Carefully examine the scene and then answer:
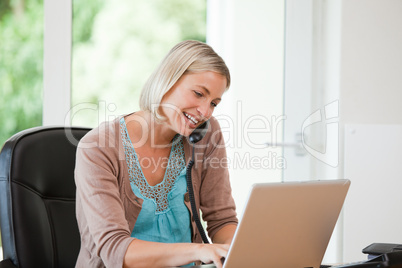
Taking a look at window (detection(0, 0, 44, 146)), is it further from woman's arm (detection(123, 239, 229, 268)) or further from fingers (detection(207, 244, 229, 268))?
fingers (detection(207, 244, 229, 268))

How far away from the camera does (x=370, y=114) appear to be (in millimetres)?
2494

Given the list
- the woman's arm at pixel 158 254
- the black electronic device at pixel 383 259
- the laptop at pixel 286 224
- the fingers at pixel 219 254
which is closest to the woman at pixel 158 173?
the woman's arm at pixel 158 254

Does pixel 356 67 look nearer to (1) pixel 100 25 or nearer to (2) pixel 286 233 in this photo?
(1) pixel 100 25

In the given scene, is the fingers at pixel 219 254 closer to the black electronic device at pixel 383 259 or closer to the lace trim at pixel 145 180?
the black electronic device at pixel 383 259

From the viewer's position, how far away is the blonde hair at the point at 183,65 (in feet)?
4.66

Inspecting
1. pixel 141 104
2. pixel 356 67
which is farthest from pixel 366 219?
pixel 141 104

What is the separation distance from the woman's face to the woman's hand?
1.45ft

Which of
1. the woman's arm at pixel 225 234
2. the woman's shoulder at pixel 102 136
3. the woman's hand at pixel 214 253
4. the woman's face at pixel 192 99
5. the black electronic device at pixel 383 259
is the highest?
the woman's face at pixel 192 99

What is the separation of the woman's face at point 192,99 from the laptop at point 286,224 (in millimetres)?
508

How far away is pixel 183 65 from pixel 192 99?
101mm

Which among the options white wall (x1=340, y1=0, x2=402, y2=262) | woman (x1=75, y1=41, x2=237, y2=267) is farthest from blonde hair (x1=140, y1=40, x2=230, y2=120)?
white wall (x1=340, y1=0, x2=402, y2=262)

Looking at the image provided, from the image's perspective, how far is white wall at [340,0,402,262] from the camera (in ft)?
7.91

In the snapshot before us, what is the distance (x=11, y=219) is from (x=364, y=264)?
878 mm

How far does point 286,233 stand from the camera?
1.00 metres
